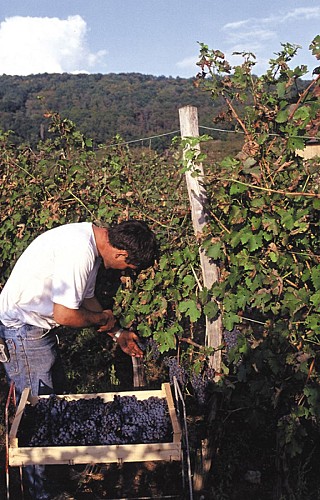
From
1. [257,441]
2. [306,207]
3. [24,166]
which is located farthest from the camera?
[24,166]

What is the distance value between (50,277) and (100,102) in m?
51.5

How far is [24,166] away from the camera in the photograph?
4680 mm

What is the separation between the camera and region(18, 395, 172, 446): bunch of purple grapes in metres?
2.76

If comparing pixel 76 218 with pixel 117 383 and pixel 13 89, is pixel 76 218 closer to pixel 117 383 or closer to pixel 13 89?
pixel 117 383

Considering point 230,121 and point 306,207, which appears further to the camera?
point 230,121

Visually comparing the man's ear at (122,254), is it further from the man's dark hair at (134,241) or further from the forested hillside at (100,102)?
the forested hillside at (100,102)

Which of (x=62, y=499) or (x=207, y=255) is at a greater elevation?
(x=207, y=255)

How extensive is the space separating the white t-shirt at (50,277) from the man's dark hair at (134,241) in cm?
14

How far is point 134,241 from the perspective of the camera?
295cm

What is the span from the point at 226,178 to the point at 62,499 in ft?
7.64

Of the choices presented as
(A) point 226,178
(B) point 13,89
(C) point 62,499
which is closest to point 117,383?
(C) point 62,499

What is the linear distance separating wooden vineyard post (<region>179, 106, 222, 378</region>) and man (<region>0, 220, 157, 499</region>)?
10.8 inches

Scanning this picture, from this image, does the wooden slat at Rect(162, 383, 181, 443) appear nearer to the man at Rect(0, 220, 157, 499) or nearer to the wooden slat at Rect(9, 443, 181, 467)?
the wooden slat at Rect(9, 443, 181, 467)

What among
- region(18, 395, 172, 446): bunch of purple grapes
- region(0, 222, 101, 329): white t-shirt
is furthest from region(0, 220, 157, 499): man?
region(18, 395, 172, 446): bunch of purple grapes
